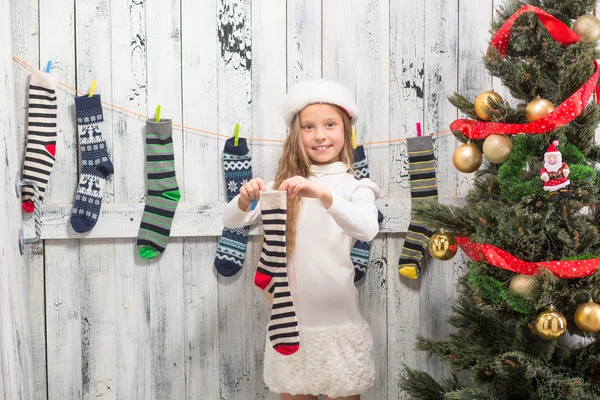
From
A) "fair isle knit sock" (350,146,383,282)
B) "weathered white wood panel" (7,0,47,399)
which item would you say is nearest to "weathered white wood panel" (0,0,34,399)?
"weathered white wood panel" (7,0,47,399)

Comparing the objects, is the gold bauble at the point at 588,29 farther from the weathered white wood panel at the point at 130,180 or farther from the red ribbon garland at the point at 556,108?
the weathered white wood panel at the point at 130,180

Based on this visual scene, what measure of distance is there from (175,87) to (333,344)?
3.70 feet

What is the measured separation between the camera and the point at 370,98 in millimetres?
2467

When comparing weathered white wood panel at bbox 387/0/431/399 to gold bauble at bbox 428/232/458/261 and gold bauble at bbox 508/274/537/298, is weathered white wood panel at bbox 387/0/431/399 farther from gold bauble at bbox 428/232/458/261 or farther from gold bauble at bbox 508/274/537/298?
gold bauble at bbox 508/274/537/298

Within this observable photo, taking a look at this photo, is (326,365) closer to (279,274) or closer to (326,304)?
(326,304)

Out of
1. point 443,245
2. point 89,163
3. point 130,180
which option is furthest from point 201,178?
point 443,245

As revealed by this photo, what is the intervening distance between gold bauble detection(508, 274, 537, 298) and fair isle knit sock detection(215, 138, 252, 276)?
105cm

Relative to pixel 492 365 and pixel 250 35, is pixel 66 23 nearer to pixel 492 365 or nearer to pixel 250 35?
pixel 250 35

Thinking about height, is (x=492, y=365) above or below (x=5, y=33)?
below

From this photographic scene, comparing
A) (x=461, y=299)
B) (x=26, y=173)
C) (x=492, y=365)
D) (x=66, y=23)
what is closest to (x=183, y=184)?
(x=26, y=173)

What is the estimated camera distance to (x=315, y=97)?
2.12 meters

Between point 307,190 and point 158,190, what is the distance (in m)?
0.73

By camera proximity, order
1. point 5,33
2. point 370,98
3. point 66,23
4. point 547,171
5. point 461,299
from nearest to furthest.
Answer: point 547,171
point 461,299
point 5,33
point 66,23
point 370,98

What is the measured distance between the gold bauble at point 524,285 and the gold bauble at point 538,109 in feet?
1.42
